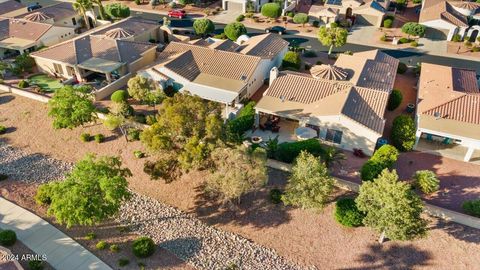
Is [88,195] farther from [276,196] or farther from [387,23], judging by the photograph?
[387,23]

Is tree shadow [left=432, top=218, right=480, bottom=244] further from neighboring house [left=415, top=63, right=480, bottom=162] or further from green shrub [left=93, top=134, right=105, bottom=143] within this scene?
green shrub [left=93, top=134, right=105, bottom=143]

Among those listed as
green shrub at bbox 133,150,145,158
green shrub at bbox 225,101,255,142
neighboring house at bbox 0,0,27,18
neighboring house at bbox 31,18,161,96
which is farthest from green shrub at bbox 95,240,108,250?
neighboring house at bbox 0,0,27,18

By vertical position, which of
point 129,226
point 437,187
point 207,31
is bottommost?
point 129,226

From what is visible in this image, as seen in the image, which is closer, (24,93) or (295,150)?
(295,150)

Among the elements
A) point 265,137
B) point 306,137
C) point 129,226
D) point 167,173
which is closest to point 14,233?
point 129,226

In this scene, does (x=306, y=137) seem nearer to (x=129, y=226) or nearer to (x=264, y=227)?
(x=264, y=227)

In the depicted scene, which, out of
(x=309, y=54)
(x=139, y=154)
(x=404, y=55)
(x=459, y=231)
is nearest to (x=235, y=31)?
(x=309, y=54)

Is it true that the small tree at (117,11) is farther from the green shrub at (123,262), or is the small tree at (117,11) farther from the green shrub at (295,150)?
the green shrub at (123,262)
